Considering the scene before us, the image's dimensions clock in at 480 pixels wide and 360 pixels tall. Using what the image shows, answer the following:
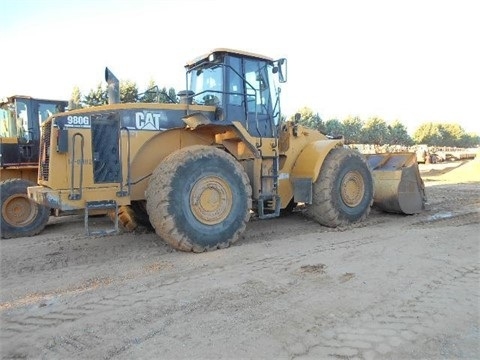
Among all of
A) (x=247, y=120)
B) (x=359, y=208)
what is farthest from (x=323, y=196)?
(x=247, y=120)

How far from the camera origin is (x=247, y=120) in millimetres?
7062

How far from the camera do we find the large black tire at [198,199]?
541 cm

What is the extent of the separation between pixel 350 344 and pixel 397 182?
19.4ft

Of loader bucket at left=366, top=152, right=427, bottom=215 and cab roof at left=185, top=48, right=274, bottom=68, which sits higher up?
cab roof at left=185, top=48, right=274, bottom=68

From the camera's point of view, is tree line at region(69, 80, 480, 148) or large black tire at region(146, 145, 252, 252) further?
tree line at region(69, 80, 480, 148)

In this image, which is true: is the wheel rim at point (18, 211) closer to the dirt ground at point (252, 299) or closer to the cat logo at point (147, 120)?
the dirt ground at point (252, 299)

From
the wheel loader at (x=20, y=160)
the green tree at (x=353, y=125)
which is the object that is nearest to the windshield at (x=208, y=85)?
the wheel loader at (x=20, y=160)

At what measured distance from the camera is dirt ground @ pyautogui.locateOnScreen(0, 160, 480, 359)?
10.0 feet

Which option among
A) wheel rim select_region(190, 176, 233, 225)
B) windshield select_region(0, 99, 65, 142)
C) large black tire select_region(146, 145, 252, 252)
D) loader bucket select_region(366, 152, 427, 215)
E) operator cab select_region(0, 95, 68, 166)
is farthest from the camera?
windshield select_region(0, 99, 65, 142)

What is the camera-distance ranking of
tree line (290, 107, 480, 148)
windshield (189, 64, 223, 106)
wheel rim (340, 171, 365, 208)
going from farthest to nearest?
tree line (290, 107, 480, 148) → wheel rim (340, 171, 365, 208) → windshield (189, 64, 223, 106)

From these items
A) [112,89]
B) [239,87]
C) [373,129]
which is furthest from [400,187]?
[373,129]

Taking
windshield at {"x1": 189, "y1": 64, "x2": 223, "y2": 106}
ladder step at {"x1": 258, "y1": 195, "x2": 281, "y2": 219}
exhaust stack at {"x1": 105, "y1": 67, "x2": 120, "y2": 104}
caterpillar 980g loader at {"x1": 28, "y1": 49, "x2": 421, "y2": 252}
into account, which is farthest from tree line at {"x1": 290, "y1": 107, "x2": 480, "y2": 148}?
exhaust stack at {"x1": 105, "y1": 67, "x2": 120, "y2": 104}

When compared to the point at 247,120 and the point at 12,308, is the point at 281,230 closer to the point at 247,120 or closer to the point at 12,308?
the point at 247,120

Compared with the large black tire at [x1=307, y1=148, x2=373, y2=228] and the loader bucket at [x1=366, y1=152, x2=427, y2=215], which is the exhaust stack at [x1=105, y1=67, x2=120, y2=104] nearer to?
the large black tire at [x1=307, y1=148, x2=373, y2=228]
